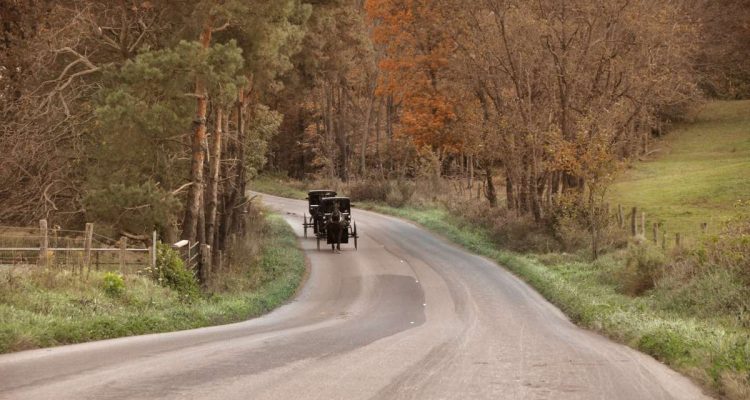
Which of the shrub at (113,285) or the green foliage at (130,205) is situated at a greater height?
the green foliage at (130,205)

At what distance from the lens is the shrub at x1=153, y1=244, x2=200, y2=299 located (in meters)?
21.3

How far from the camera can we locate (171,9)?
91.2ft

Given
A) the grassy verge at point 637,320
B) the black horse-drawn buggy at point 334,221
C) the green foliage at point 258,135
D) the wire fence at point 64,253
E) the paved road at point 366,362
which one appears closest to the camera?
the paved road at point 366,362

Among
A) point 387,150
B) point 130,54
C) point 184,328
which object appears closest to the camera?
point 184,328

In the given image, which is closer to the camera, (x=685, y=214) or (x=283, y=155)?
(x=685, y=214)

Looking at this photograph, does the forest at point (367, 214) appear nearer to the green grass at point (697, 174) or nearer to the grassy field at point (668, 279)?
the grassy field at point (668, 279)

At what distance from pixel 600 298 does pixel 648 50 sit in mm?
16011

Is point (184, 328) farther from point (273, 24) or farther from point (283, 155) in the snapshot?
point (283, 155)

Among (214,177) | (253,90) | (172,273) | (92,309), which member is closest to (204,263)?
(172,273)

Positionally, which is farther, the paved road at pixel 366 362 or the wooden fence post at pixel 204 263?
the wooden fence post at pixel 204 263

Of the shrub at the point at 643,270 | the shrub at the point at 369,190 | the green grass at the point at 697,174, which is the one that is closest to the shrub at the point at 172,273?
the shrub at the point at 643,270

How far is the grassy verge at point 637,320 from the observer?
11.3 metres

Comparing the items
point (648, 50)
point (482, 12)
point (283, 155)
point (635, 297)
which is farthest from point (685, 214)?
point (283, 155)

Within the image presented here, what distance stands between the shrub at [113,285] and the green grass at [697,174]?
17.1m
